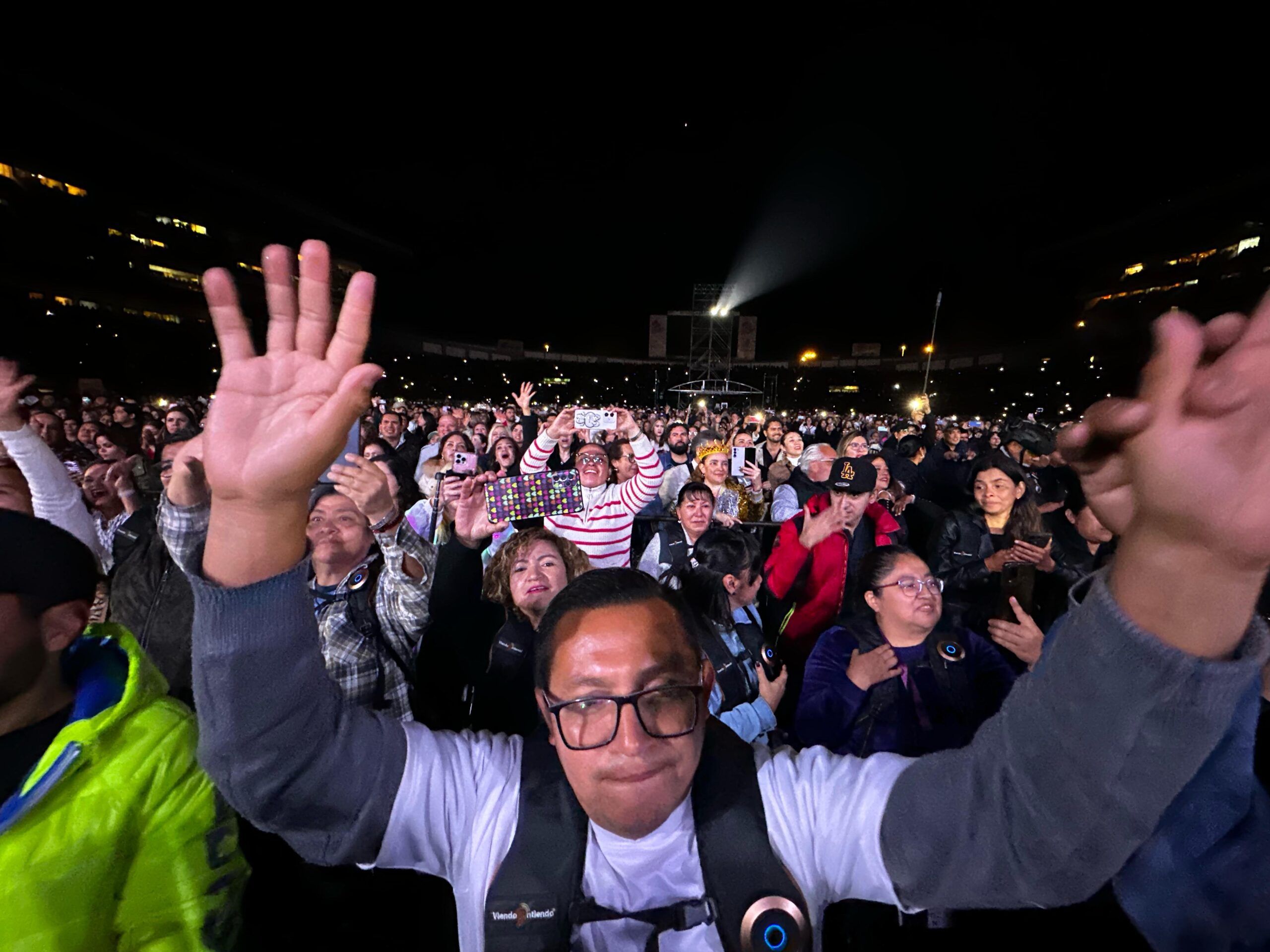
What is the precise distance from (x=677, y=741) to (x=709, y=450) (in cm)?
555

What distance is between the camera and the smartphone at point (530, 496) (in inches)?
172

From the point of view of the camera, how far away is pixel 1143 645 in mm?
869

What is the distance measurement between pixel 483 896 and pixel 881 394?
72984 mm

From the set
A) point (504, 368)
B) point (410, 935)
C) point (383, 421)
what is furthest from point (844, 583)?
point (504, 368)

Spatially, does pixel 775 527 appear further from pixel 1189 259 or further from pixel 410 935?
pixel 1189 259

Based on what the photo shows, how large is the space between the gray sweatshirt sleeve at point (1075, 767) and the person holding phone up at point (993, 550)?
2.66 meters

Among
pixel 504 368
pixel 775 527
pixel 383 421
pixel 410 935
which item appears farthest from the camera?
pixel 504 368

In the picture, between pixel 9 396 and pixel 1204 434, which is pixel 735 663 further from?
pixel 9 396

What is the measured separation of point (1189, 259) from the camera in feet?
167

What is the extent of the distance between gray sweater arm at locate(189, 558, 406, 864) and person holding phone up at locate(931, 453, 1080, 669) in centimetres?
341

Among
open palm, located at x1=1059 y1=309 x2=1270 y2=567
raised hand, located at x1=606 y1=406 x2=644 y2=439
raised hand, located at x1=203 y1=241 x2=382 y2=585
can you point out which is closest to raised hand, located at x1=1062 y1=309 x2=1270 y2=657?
open palm, located at x1=1059 y1=309 x2=1270 y2=567

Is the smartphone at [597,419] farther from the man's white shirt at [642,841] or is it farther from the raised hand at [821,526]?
the man's white shirt at [642,841]

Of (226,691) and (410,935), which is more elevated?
(226,691)

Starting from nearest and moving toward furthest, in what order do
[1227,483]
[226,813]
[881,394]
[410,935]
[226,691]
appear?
1. [1227,483]
2. [226,691]
3. [226,813]
4. [410,935]
5. [881,394]
